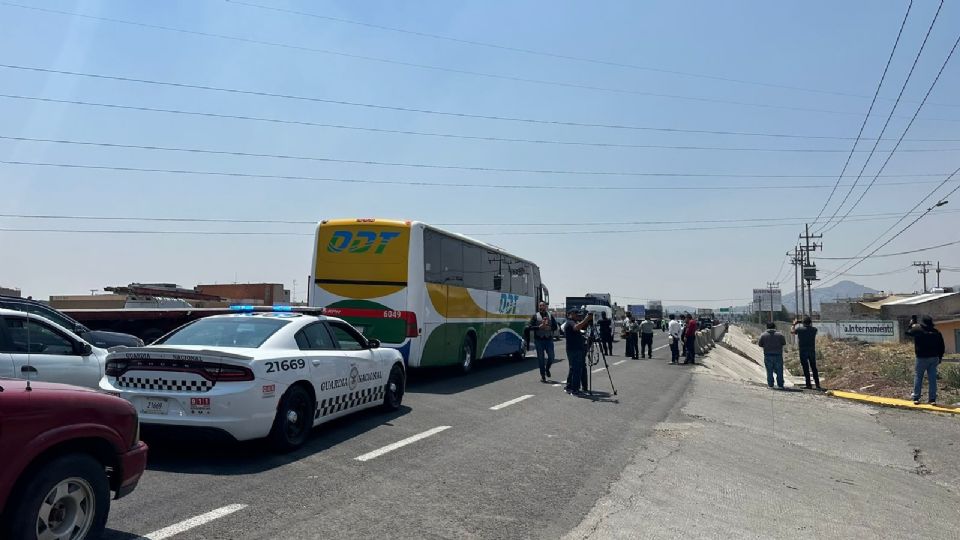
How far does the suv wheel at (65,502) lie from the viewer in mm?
3605

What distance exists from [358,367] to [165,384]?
278 cm

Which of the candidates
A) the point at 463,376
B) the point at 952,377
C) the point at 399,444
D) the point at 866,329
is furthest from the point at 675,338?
the point at 866,329

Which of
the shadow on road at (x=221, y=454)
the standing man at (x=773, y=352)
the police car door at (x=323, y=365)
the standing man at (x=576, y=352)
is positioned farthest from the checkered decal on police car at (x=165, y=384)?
the standing man at (x=773, y=352)

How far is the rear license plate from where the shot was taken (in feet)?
21.4

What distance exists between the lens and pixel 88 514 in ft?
13.2

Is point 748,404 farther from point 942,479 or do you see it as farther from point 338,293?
point 338,293

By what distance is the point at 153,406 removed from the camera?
21.4ft

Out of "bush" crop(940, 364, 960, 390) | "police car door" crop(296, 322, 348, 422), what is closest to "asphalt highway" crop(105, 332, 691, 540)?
"police car door" crop(296, 322, 348, 422)

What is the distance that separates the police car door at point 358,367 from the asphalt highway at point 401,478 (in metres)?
0.36

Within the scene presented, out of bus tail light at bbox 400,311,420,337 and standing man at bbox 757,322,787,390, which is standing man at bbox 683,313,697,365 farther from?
bus tail light at bbox 400,311,420,337

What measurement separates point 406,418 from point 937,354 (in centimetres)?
1074

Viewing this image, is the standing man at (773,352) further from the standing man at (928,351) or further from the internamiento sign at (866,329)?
the internamiento sign at (866,329)

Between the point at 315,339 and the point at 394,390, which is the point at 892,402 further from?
the point at 315,339

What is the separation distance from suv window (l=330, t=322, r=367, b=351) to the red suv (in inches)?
175
